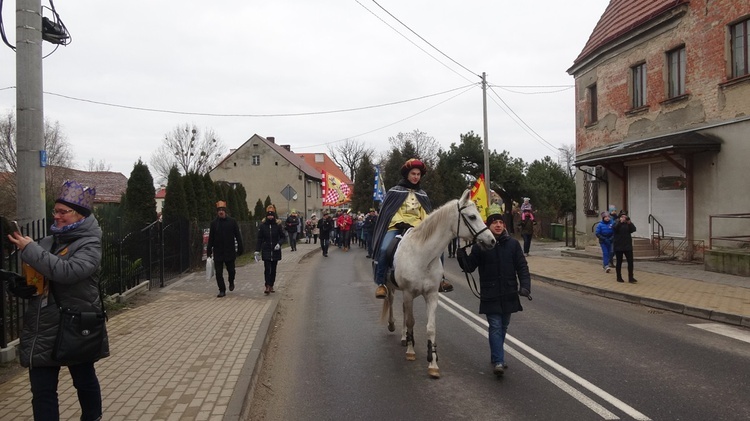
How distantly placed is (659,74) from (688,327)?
11.6 m

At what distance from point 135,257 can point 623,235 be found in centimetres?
1071

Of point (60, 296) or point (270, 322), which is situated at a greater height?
point (60, 296)

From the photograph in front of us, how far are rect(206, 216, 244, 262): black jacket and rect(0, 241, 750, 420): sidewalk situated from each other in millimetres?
859

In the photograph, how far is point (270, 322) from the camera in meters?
8.30

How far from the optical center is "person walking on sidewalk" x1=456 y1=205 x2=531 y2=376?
18.6 feet

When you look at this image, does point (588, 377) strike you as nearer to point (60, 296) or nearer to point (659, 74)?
point (60, 296)

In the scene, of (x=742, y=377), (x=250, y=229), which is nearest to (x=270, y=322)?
(x=742, y=377)

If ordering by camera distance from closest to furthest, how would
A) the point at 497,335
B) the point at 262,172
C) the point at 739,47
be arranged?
the point at 497,335, the point at 739,47, the point at 262,172

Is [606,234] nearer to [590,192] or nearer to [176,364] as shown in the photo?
[590,192]

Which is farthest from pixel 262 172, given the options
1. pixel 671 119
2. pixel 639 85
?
pixel 671 119

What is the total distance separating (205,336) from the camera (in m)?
7.29

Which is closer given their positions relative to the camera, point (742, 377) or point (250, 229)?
point (742, 377)

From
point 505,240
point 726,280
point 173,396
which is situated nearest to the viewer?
point 173,396

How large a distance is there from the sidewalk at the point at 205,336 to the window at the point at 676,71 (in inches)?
217
